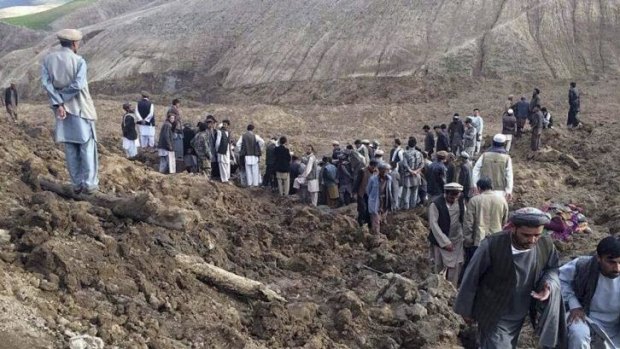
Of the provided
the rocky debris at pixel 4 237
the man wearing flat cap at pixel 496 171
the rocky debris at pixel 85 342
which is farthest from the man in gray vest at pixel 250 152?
the rocky debris at pixel 85 342

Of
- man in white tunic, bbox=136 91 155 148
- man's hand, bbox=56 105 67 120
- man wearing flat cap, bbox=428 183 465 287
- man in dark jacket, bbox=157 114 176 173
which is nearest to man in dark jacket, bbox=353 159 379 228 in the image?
man wearing flat cap, bbox=428 183 465 287

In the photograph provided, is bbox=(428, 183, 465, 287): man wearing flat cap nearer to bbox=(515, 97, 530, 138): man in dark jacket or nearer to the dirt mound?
the dirt mound

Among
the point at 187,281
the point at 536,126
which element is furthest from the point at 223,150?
the point at 536,126

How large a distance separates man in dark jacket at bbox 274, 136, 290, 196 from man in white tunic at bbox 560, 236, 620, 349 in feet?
31.2

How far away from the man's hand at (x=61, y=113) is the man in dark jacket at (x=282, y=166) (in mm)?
7296

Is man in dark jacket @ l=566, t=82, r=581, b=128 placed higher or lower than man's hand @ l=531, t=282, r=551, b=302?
lower

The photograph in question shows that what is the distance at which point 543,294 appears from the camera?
447cm

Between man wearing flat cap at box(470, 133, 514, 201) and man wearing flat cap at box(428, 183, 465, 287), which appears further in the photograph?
man wearing flat cap at box(470, 133, 514, 201)

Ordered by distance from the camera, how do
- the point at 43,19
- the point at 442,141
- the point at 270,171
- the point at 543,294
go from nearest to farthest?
the point at 543,294 → the point at 270,171 → the point at 442,141 → the point at 43,19

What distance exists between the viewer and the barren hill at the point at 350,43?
97.9ft

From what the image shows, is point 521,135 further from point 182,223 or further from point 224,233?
point 182,223

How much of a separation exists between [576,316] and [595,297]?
0.70 ft

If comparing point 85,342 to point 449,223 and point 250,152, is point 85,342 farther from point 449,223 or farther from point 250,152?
point 250,152

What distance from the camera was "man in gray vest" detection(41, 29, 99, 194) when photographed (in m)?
6.70
